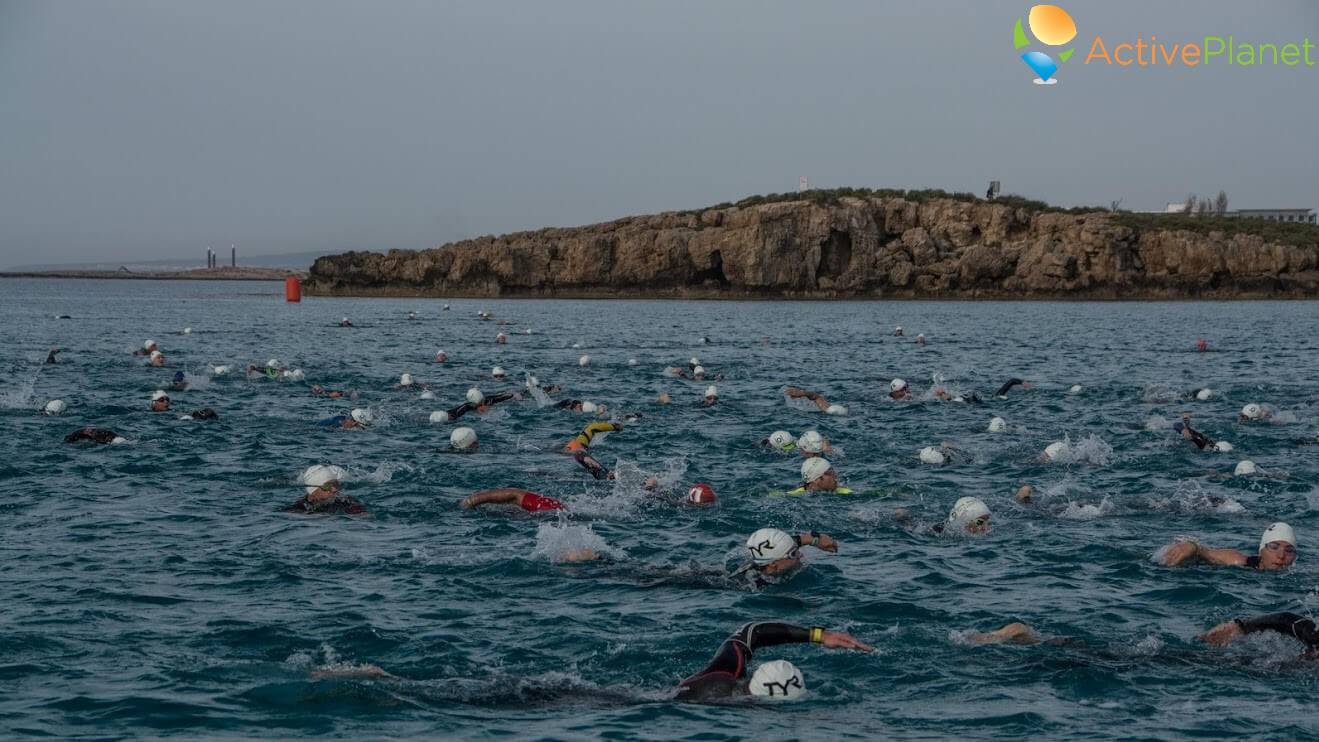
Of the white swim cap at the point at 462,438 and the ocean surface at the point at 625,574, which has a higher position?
the white swim cap at the point at 462,438

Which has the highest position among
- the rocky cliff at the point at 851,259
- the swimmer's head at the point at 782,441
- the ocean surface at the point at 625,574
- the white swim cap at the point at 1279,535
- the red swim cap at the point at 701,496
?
the rocky cliff at the point at 851,259

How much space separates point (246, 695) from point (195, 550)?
533cm

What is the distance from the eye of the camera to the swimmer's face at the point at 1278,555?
43.9 feet

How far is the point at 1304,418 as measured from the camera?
26.6 meters

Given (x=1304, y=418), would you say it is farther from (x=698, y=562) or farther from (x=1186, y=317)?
(x=1186, y=317)

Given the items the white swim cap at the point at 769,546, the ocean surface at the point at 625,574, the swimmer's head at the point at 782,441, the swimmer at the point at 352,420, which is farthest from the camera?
the swimmer at the point at 352,420

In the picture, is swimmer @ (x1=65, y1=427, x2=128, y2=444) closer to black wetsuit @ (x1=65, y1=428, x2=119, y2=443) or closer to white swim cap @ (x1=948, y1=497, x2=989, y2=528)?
black wetsuit @ (x1=65, y1=428, x2=119, y2=443)

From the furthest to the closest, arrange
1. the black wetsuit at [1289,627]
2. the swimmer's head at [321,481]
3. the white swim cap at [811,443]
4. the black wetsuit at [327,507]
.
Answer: the white swim cap at [811,443] → the swimmer's head at [321,481] → the black wetsuit at [327,507] → the black wetsuit at [1289,627]

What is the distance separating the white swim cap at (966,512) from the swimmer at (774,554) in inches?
108

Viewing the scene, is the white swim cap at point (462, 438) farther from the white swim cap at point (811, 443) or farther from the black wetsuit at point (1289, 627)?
the black wetsuit at point (1289, 627)

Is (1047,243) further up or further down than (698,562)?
further up

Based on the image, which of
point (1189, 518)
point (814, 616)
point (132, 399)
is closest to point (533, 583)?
point (814, 616)

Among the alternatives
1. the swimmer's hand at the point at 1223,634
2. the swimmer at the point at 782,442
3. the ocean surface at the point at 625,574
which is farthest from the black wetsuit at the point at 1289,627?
the swimmer at the point at 782,442

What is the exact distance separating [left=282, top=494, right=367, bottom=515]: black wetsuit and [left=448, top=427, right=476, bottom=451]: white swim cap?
4937 mm
